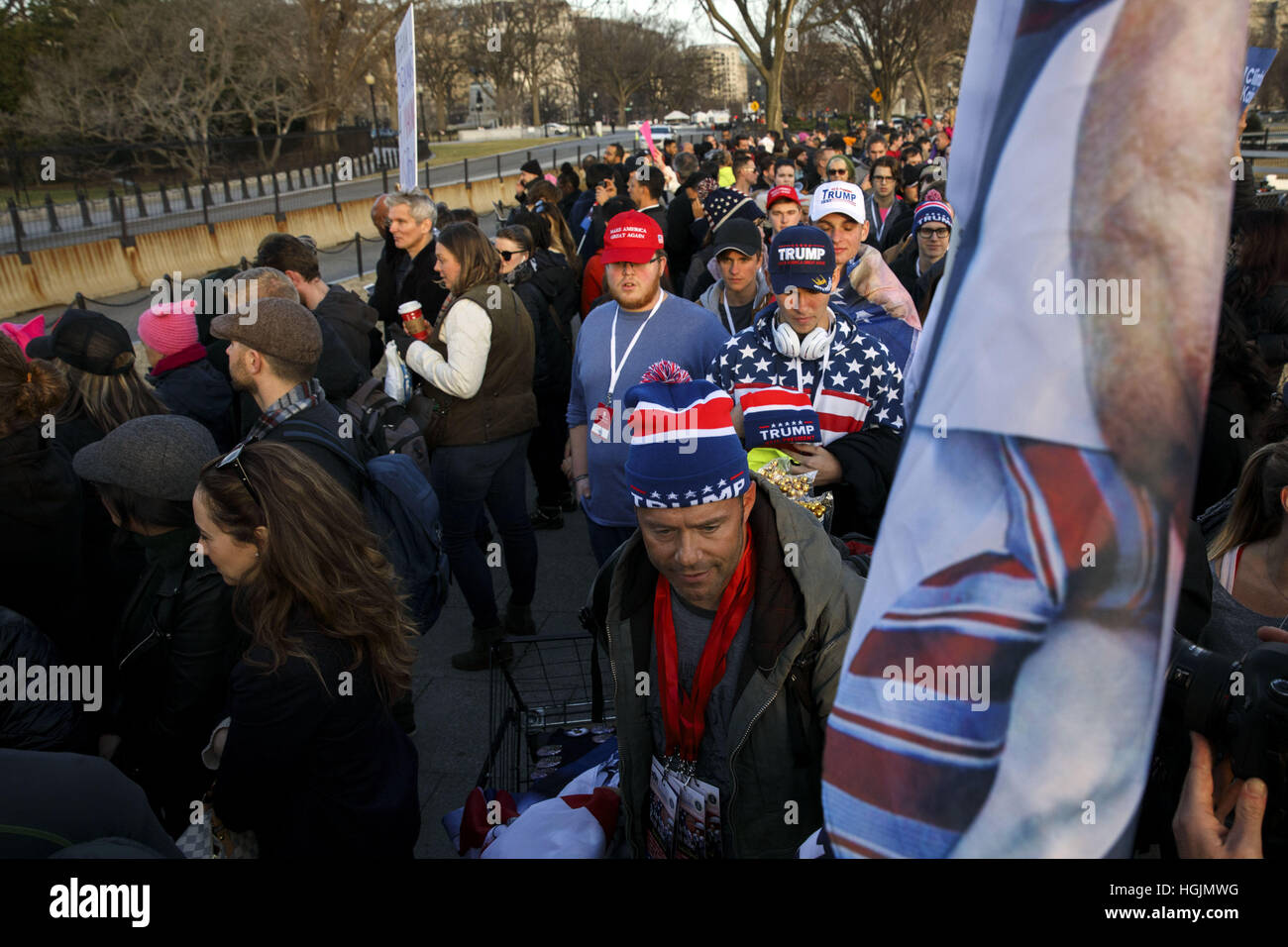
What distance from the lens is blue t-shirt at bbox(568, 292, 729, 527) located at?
374 centimetres

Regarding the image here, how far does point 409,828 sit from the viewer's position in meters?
2.47

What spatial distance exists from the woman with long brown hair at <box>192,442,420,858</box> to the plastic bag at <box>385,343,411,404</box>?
75.9 inches

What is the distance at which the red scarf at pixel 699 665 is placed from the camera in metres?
1.99

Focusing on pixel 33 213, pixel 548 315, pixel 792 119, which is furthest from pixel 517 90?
pixel 548 315

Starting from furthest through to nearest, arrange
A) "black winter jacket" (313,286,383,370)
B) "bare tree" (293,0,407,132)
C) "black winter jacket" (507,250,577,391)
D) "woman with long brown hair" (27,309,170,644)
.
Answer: "bare tree" (293,0,407,132) → "black winter jacket" (507,250,577,391) → "black winter jacket" (313,286,383,370) → "woman with long brown hair" (27,309,170,644)

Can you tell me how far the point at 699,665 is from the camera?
2.00m

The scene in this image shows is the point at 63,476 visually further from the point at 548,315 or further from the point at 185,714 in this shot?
the point at 548,315

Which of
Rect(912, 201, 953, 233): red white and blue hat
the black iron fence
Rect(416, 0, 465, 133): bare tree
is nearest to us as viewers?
Rect(912, 201, 953, 233): red white and blue hat

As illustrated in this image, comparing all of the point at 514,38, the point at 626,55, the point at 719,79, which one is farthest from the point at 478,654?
the point at 719,79

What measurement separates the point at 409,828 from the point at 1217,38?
2.45 meters

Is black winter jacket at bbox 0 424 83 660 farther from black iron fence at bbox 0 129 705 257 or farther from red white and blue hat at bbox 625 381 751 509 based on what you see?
black iron fence at bbox 0 129 705 257

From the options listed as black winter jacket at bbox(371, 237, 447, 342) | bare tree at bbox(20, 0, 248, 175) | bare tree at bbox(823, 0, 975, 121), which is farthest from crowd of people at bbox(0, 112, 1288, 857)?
bare tree at bbox(823, 0, 975, 121)

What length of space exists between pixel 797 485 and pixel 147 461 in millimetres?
1899

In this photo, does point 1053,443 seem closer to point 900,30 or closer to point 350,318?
point 350,318
